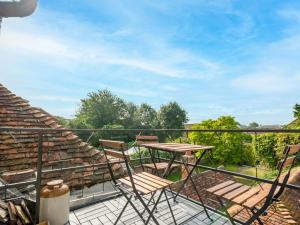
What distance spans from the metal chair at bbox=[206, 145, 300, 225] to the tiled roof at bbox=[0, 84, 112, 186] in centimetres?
289

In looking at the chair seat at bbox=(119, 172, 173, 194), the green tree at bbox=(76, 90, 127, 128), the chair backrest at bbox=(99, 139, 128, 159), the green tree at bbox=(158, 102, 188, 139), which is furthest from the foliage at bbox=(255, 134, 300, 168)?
the green tree at bbox=(76, 90, 127, 128)

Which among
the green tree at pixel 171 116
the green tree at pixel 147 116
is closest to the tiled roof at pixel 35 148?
the green tree at pixel 171 116

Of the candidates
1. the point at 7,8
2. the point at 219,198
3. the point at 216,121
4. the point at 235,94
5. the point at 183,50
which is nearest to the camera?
the point at 219,198

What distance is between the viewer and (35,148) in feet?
14.2

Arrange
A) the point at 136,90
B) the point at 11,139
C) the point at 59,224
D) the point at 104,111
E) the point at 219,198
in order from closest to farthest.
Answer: the point at 219,198 → the point at 59,224 → the point at 11,139 → the point at 104,111 → the point at 136,90

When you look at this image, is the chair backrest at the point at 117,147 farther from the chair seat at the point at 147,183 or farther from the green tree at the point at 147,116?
the green tree at the point at 147,116

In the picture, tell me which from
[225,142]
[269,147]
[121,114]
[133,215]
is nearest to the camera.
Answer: [133,215]

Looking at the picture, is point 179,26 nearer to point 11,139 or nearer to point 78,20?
point 78,20

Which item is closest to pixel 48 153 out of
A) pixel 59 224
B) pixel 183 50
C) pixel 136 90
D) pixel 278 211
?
pixel 59 224

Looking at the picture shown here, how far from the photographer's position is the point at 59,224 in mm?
2449

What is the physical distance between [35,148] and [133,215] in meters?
2.48

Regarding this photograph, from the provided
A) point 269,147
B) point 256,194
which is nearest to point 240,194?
point 256,194

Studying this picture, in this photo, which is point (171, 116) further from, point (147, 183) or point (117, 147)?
point (117, 147)

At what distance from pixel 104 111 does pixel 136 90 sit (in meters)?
19.4
